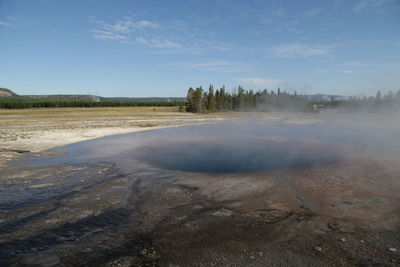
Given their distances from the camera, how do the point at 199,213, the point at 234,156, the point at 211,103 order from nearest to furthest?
the point at 199,213, the point at 234,156, the point at 211,103

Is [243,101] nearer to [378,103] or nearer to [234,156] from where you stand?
[378,103]

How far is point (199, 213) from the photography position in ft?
21.2

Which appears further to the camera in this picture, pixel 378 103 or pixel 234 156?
pixel 378 103

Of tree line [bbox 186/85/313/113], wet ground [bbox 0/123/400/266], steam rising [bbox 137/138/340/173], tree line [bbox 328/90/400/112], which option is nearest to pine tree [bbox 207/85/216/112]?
tree line [bbox 186/85/313/113]

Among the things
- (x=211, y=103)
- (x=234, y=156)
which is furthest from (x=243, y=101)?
(x=234, y=156)

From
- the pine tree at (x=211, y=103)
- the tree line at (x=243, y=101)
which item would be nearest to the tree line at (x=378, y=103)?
the tree line at (x=243, y=101)

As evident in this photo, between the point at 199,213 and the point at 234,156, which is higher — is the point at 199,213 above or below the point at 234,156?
above

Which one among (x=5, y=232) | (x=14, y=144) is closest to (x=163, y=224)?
(x=5, y=232)

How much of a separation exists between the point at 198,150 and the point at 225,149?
5.81 feet

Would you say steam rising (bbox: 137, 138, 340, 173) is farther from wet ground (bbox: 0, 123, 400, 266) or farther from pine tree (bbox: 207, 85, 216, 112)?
pine tree (bbox: 207, 85, 216, 112)

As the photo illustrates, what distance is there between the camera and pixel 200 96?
2630 inches

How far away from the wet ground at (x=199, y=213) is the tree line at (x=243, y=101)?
186ft

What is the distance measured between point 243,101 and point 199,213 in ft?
244

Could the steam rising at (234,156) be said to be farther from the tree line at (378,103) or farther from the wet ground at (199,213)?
the tree line at (378,103)
